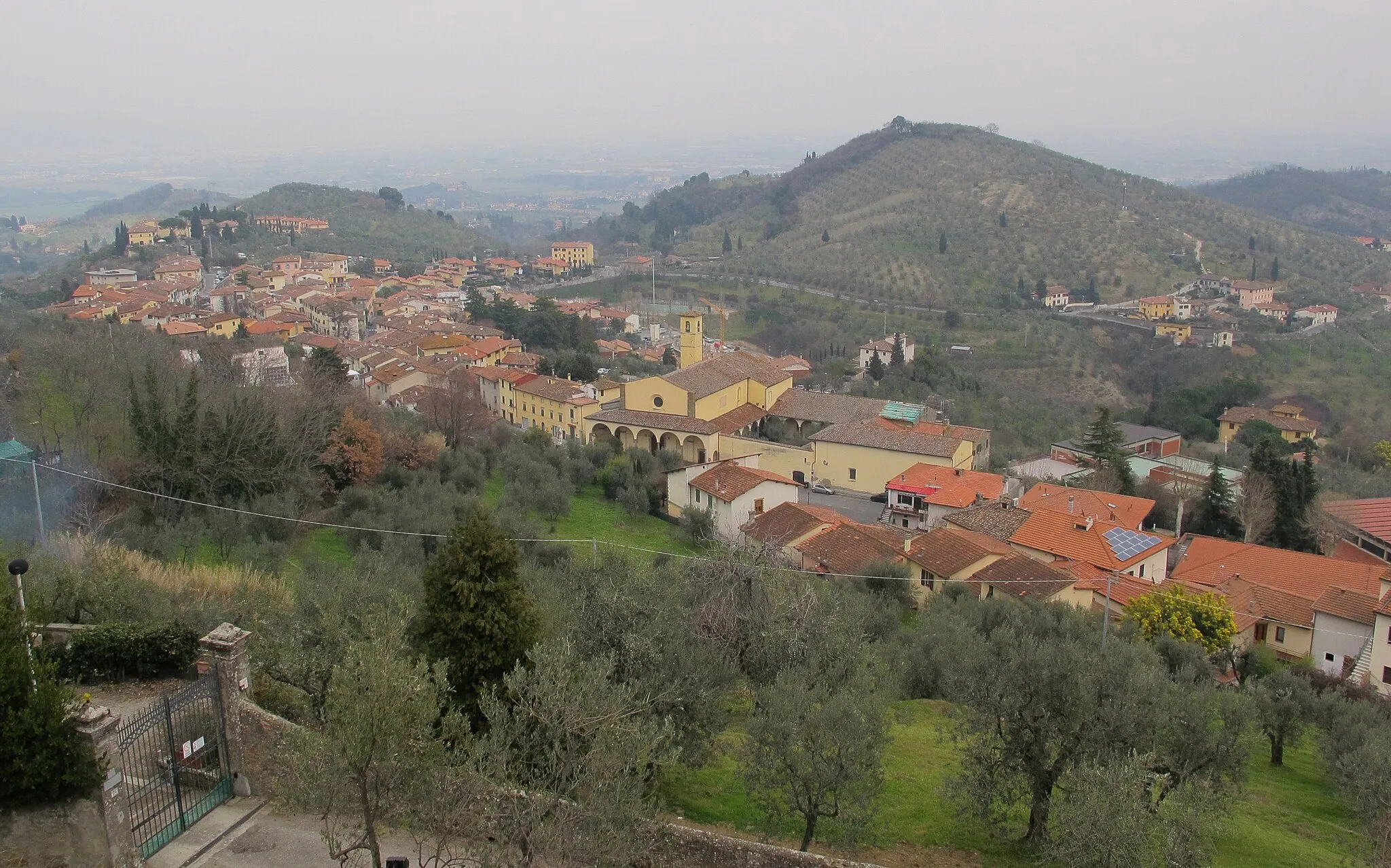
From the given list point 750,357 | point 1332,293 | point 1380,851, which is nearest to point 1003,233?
→ point 1332,293

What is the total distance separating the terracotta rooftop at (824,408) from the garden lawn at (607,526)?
11514 millimetres

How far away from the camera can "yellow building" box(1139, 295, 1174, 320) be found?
7850cm

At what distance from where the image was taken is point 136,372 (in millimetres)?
27125

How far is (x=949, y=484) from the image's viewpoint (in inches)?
1209

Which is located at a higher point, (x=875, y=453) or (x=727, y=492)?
(x=727, y=492)

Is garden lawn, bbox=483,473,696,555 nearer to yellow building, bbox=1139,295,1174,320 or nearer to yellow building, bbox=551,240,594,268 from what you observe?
yellow building, bbox=1139,295,1174,320

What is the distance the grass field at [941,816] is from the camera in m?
10.6

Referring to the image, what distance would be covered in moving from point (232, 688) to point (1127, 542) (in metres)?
22.0

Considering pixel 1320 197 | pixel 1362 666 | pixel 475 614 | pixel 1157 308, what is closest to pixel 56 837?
pixel 475 614

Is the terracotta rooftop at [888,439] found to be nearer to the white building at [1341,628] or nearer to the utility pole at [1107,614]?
the utility pole at [1107,614]

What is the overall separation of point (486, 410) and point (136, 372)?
12.3 meters

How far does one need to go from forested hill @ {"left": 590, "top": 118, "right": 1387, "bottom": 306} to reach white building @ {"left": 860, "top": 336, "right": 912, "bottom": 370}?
795 inches

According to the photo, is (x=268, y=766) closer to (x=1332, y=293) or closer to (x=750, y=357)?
(x=750, y=357)

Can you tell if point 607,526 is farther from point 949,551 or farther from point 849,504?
point 849,504
